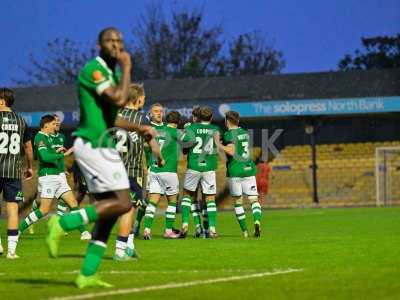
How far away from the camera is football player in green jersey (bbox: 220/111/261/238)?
1897cm

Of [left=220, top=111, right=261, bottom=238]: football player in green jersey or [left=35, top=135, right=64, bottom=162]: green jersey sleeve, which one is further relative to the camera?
[left=220, top=111, right=261, bottom=238]: football player in green jersey

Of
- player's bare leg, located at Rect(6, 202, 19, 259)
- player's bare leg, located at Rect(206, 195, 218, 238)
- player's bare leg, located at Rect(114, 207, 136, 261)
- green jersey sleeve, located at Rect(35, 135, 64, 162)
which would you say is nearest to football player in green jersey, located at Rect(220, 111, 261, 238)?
player's bare leg, located at Rect(206, 195, 218, 238)

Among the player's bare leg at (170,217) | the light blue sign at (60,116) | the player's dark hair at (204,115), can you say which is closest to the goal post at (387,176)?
the light blue sign at (60,116)

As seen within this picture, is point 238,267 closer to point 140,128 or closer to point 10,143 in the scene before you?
point 140,128

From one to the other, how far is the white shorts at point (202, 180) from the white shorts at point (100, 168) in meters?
10.3

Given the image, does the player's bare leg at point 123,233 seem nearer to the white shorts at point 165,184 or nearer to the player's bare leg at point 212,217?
the player's bare leg at point 212,217

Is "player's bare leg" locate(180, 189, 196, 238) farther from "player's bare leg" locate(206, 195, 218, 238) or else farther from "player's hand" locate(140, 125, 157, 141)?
"player's hand" locate(140, 125, 157, 141)

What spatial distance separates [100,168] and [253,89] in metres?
44.7

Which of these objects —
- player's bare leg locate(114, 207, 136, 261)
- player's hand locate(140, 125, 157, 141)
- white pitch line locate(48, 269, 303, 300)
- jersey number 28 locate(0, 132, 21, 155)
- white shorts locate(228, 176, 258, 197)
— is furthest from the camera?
white shorts locate(228, 176, 258, 197)

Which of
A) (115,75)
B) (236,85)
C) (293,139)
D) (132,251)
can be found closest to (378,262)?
(132,251)

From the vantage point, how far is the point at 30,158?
1446cm

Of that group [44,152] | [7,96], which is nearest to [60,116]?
[44,152]

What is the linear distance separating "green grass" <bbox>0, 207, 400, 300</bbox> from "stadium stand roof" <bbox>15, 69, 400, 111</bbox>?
32.7m

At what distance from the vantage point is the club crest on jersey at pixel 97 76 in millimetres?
9219
